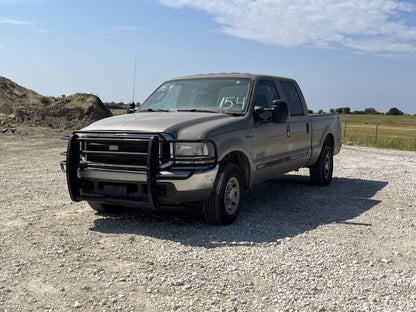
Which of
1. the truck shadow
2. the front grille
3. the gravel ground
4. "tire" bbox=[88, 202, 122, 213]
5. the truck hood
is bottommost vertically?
the gravel ground

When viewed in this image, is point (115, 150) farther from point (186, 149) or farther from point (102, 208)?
point (102, 208)

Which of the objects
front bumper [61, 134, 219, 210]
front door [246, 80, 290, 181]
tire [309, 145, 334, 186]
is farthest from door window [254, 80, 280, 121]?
tire [309, 145, 334, 186]

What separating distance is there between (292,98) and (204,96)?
6.76 feet

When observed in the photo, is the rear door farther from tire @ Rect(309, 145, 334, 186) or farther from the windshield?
the windshield

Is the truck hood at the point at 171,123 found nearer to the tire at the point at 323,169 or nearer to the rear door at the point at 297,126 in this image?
the rear door at the point at 297,126

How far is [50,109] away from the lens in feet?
102

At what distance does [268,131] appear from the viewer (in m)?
7.42

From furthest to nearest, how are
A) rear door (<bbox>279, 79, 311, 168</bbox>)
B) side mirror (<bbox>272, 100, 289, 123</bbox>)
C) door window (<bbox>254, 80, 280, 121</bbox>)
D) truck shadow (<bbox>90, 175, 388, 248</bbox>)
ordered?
1. rear door (<bbox>279, 79, 311, 168</bbox>)
2. door window (<bbox>254, 80, 280, 121</bbox>)
3. side mirror (<bbox>272, 100, 289, 123</bbox>)
4. truck shadow (<bbox>90, 175, 388, 248</bbox>)

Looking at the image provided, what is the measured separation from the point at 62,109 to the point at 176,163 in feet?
88.5

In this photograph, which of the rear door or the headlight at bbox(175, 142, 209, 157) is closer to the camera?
the headlight at bbox(175, 142, 209, 157)

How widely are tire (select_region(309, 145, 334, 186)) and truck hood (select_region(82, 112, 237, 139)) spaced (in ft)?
11.9

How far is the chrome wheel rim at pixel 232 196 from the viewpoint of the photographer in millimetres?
6398

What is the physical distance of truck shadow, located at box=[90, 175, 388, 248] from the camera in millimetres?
5988

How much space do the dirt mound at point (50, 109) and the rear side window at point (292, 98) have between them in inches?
887
